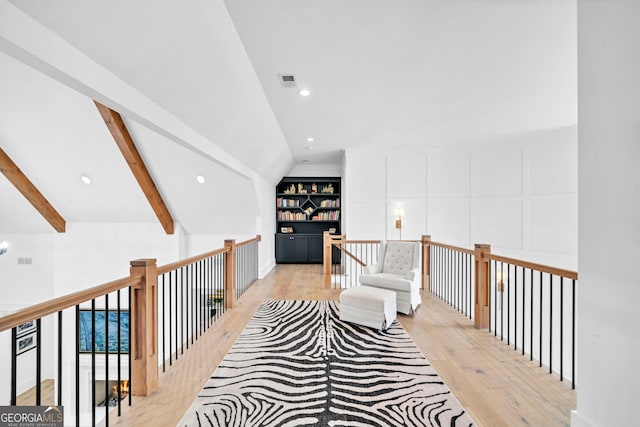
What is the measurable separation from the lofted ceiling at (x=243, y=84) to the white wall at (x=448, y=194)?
581 mm

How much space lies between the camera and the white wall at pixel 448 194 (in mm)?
6445

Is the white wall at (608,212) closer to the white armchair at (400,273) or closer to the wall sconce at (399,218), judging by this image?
the white armchair at (400,273)

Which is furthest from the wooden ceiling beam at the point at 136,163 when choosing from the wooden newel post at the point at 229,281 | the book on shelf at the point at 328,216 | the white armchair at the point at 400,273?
the white armchair at the point at 400,273

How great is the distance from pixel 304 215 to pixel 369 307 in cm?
529

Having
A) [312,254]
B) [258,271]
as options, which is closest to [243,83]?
[258,271]

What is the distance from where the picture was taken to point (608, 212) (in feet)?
5.08

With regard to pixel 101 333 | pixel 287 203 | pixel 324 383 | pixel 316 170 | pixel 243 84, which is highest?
pixel 243 84

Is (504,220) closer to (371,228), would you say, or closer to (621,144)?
(371,228)

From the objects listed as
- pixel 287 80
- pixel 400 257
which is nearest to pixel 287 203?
pixel 400 257

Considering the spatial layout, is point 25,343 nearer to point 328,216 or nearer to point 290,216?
point 290,216

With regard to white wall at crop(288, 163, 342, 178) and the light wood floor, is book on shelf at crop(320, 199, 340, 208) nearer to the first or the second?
white wall at crop(288, 163, 342, 178)

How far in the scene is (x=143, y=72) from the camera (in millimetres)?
2324

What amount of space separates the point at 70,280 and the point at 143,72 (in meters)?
6.22

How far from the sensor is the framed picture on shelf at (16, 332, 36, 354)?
5602 millimetres
